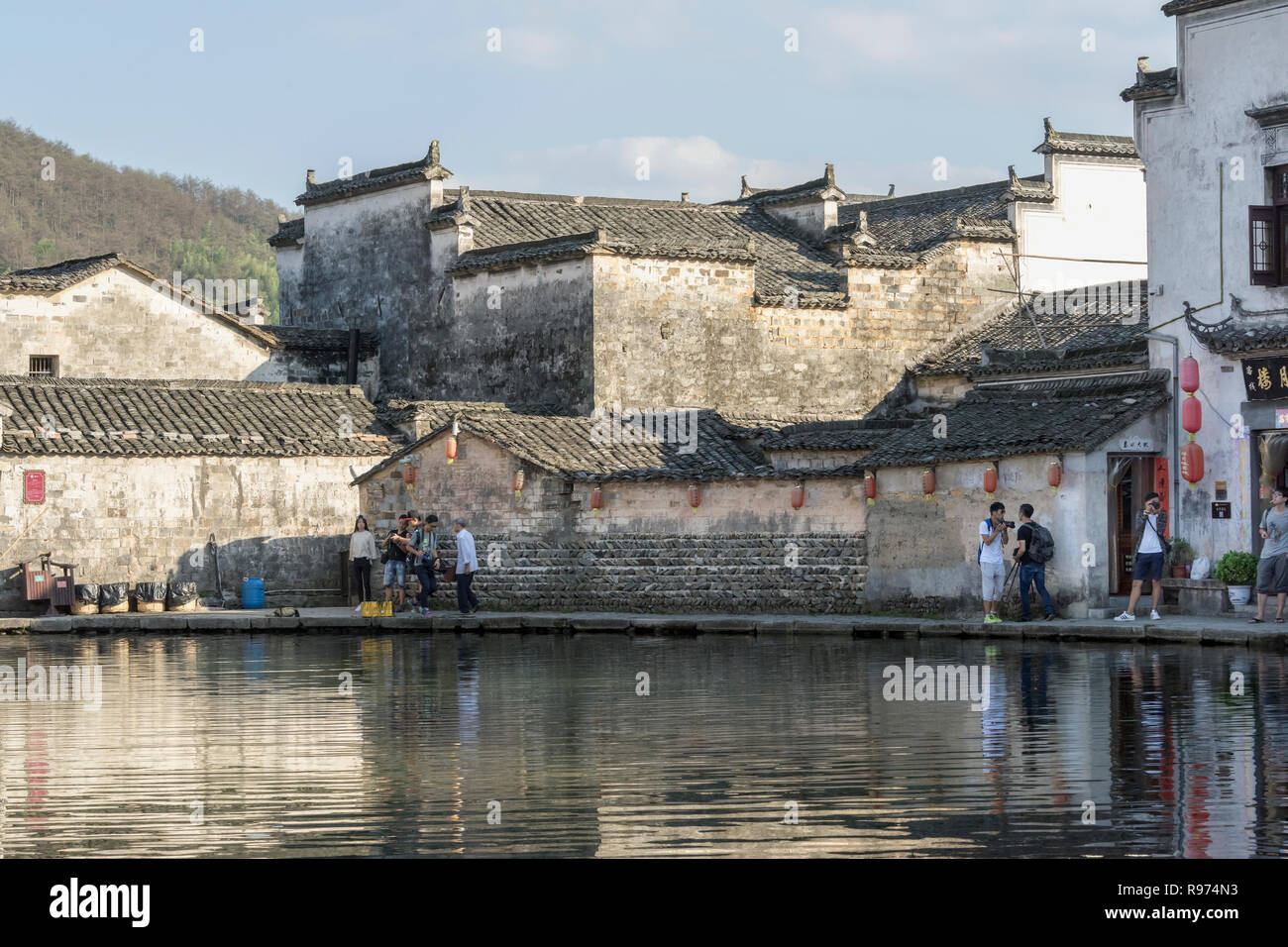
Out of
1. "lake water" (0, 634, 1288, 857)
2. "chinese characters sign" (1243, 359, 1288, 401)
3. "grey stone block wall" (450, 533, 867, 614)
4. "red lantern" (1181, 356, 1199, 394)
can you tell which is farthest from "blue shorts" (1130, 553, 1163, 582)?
"grey stone block wall" (450, 533, 867, 614)

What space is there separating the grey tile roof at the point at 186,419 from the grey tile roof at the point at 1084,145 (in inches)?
536

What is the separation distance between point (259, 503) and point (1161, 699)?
831 inches

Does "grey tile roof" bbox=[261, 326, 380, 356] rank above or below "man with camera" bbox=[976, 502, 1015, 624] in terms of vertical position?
above

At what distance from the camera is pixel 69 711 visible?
1560cm

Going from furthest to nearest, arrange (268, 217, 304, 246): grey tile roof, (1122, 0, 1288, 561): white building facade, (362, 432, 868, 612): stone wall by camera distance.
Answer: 1. (268, 217, 304, 246): grey tile roof
2. (362, 432, 868, 612): stone wall
3. (1122, 0, 1288, 561): white building facade

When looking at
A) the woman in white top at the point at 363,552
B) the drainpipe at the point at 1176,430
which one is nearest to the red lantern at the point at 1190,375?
the drainpipe at the point at 1176,430

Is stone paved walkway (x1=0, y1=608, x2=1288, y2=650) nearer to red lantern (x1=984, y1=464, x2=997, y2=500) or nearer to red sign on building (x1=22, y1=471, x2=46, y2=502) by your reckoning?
red lantern (x1=984, y1=464, x2=997, y2=500)

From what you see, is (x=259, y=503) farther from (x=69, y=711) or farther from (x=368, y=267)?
(x=69, y=711)

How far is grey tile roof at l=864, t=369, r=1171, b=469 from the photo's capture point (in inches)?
993

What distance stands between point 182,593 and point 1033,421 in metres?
13.8

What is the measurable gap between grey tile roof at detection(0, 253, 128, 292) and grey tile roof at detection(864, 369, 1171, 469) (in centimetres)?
1629

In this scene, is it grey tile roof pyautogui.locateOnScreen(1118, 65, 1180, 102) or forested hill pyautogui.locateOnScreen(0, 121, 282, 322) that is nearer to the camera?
grey tile roof pyautogui.locateOnScreen(1118, 65, 1180, 102)

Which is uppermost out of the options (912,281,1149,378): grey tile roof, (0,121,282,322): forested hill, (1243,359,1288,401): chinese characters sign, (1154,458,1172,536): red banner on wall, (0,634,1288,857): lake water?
(0,121,282,322): forested hill
